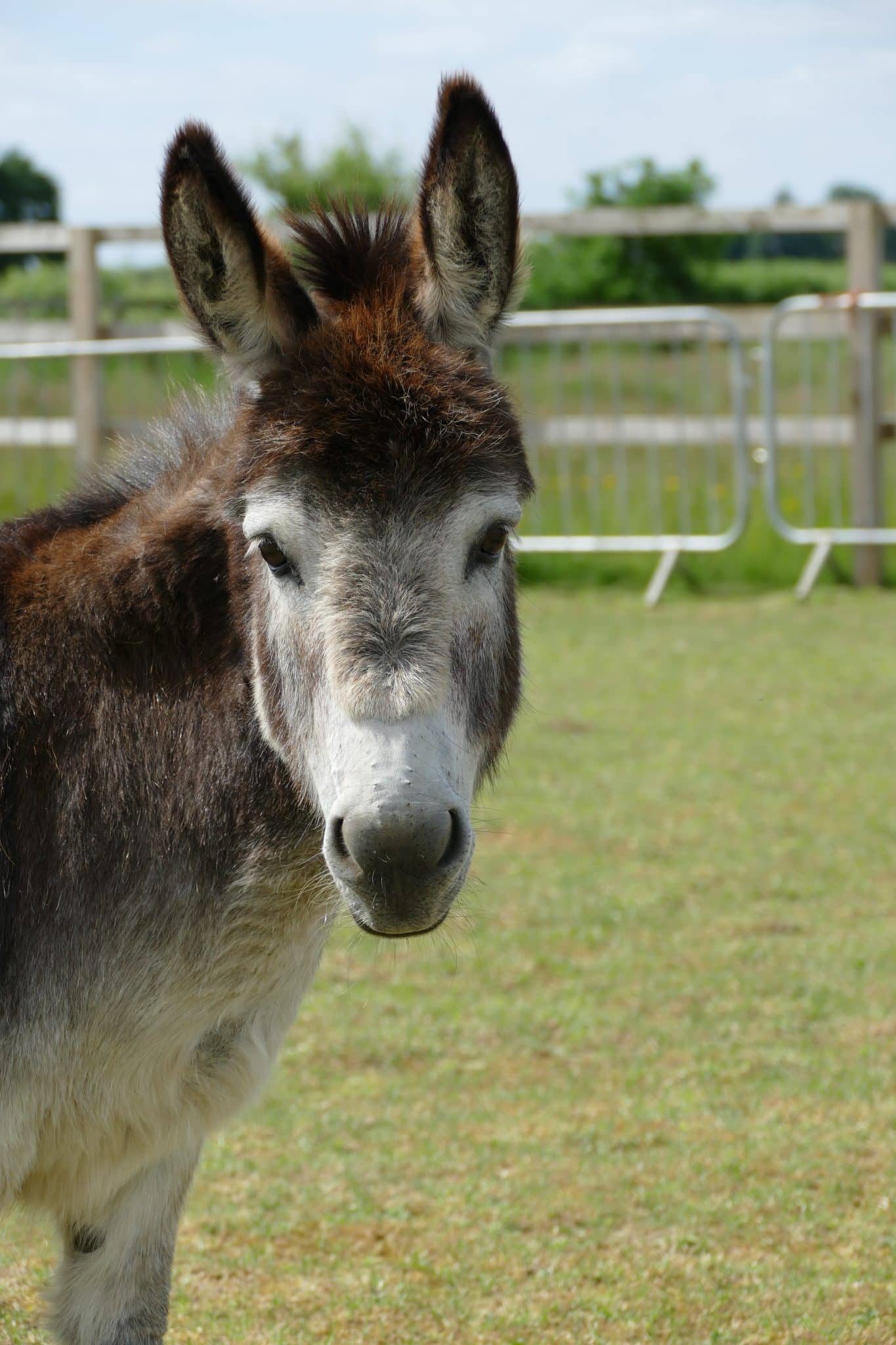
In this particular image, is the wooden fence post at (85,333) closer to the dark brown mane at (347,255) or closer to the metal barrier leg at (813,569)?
the metal barrier leg at (813,569)

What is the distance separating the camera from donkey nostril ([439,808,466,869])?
7.19 feet

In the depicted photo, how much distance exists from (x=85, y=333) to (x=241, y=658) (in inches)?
430

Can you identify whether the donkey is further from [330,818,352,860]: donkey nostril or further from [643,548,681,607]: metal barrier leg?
[643,548,681,607]: metal barrier leg

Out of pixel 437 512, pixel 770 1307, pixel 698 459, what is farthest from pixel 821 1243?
pixel 698 459

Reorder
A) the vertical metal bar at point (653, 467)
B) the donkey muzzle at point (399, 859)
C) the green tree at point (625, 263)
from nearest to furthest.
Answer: the donkey muzzle at point (399, 859)
the vertical metal bar at point (653, 467)
the green tree at point (625, 263)

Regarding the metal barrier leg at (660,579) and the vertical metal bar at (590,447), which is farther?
the vertical metal bar at (590,447)

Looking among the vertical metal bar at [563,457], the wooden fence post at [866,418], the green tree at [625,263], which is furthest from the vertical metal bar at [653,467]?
the green tree at [625,263]

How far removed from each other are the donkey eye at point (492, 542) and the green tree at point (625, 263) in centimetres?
2500

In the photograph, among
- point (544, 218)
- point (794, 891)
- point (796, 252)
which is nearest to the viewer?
point (794, 891)

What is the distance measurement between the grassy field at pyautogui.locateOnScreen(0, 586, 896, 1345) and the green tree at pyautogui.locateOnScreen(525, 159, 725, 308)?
2185 cm

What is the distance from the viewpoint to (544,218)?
39.4 feet

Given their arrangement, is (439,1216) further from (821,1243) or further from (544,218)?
(544,218)

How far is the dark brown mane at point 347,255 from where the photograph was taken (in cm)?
268

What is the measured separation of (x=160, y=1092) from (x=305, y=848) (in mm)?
515
